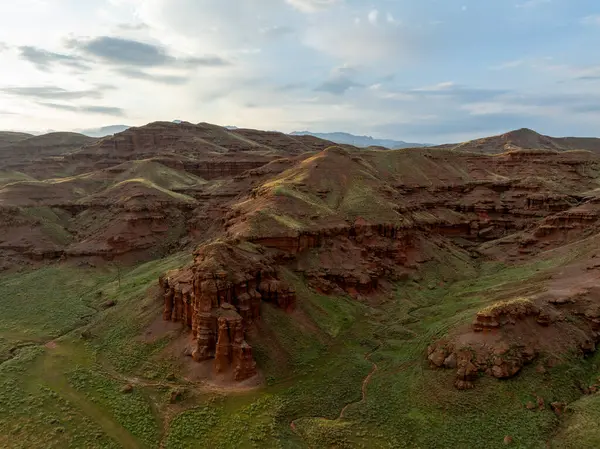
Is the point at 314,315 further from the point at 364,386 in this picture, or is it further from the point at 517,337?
the point at 517,337

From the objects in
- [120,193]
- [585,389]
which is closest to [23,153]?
Answer: [120,193]

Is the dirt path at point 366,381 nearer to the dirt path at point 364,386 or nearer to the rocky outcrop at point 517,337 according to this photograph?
the dirt path at point 364,386

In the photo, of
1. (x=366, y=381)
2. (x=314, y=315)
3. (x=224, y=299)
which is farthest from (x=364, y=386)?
(x=224, y=299)

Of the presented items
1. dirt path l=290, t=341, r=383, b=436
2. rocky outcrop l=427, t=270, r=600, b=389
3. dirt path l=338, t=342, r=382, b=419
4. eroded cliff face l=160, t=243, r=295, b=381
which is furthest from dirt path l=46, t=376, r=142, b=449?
rocky outcrop l=427, t=270, r=600, b=389

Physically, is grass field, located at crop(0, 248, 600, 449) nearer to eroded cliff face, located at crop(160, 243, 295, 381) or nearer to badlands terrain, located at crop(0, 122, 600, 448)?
badlands terrain, located at crop(0, 122, 600, 448)

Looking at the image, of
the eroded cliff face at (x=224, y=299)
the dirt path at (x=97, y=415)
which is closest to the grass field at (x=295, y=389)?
the dirt path at (x=97, y=415)

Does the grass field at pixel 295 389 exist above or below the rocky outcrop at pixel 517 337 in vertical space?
below
